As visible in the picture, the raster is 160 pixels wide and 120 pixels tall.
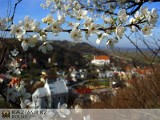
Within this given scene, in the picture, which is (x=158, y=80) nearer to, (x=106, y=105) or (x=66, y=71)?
(x=106, y=105)

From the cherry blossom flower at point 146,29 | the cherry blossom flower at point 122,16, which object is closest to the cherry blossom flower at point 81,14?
the cherry blossom flower at point 122,16

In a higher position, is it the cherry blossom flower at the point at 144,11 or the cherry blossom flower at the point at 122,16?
the cherry blossom flower at the point at 144,11

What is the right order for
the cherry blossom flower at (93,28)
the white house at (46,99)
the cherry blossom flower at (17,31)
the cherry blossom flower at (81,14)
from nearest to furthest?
the cherry blossom flower at (17,31) → the cherry blossom flower at (93,28) → the cherry blossom flower at (81,14) → the white house at (46,99)

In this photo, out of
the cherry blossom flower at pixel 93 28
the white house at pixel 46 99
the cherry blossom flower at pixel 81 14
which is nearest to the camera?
the cherry blossom flower at pixel 93 28

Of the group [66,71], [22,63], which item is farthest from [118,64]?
[66,71]

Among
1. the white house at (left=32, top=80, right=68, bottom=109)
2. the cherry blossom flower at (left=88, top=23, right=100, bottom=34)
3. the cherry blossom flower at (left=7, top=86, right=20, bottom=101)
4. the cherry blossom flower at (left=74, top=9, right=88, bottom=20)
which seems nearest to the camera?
the cherry blossom flower at (left=88, top=23, right=100, bottom=34)

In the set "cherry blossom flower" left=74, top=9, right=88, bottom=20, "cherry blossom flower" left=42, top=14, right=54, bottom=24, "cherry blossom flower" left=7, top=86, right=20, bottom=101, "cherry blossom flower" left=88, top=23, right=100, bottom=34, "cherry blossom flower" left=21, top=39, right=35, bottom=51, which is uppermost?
"cherry blossom flower" left=74, top=9, right=88, bottom=20

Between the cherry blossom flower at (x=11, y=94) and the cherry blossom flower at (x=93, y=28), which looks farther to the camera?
the cherry blossom flower at (x=11, y=94)

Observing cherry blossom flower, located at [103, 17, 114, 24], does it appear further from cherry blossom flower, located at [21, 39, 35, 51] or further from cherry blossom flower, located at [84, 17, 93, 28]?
cherry blossom flower, located at [21, 39, 35, 51]

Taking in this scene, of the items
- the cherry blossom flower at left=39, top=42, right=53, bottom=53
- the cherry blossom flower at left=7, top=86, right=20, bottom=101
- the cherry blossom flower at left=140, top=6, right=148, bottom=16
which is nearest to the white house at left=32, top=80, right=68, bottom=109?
the cherry blossom flower at left=7, top=86, right=20, bottom=101

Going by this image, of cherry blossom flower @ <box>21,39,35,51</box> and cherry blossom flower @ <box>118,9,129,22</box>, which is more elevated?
cherry blossom flower @ <box>118,9,129,22</box>

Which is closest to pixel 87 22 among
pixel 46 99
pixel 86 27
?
pixel 86 27

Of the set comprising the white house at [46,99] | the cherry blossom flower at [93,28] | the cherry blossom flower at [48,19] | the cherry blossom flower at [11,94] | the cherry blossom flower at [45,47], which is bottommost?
the white house at [46,99]

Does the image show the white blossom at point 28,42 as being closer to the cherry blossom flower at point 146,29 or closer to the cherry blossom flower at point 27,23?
the cherry blossom flower at point 27,23
